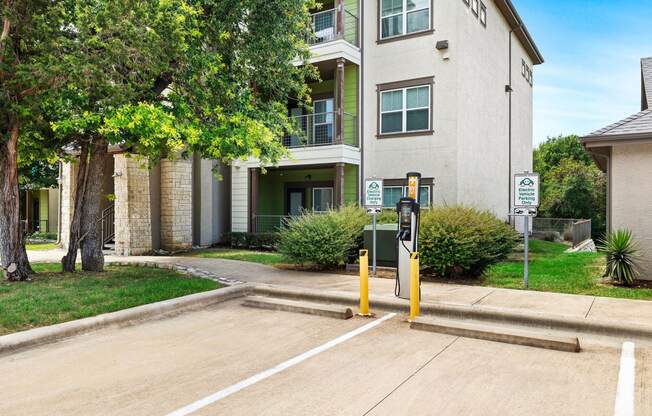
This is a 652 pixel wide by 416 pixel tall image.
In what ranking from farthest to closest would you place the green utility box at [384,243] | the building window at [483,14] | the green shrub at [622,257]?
the building window at [483,14] → the green utility box at [384,243] → the green shrub at [622,257]

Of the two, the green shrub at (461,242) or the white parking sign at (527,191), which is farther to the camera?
the green shrub at (461,242)

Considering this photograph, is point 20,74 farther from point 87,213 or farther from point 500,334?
point 500,334

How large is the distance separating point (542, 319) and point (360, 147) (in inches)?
446

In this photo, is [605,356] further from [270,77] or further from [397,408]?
[270,77]

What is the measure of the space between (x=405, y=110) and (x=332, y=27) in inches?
174

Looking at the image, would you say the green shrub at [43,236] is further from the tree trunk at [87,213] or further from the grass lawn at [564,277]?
the grass lawn at [564,277]

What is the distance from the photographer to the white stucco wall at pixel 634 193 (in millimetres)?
9711

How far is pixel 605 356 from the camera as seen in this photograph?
17.9 ft

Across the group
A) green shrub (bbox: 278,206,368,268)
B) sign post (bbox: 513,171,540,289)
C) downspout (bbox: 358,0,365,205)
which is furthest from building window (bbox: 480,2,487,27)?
sign post (bbox: 513,171,540,289)

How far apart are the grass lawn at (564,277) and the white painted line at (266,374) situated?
411 centimetres

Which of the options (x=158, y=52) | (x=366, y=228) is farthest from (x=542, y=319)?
(x=158, y=52)

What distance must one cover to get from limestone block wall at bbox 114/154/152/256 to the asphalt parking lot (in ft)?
30.7

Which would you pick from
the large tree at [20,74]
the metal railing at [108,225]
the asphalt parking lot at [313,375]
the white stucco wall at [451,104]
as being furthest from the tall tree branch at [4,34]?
the white stucco wall at [451,104]

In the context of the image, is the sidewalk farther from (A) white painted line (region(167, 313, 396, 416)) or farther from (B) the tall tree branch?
(B) the tall tree branch
